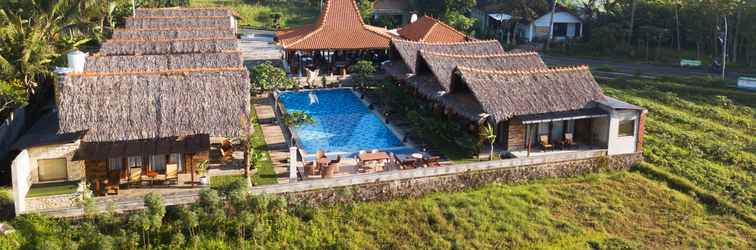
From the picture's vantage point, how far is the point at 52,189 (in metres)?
20.6

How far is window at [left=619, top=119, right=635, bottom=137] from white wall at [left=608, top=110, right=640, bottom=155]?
83 mm

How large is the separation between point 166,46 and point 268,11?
33613 millimetres

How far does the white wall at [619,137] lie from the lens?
25984 millimetres

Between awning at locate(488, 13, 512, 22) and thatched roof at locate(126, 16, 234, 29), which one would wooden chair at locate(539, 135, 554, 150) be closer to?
thatched roof at locate(126, 16, 234, 29)

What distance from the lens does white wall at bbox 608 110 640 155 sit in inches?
1023

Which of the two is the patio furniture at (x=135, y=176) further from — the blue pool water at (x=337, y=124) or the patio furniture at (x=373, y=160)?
the patio furniture at (x=373, y=160)

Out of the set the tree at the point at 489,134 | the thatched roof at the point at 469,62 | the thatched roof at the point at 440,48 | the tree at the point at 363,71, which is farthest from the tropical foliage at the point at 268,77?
the tree at the point at 489,134

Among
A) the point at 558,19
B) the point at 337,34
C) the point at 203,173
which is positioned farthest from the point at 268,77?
the point at 558,19

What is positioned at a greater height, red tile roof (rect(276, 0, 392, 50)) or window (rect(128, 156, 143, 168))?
red tile roof (rect(276, 0, 392, 50))

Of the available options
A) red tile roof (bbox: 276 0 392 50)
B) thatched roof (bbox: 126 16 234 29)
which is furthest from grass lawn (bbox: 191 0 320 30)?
red tile roof (bbox: 276 0 392 50)

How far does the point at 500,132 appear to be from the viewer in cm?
2664

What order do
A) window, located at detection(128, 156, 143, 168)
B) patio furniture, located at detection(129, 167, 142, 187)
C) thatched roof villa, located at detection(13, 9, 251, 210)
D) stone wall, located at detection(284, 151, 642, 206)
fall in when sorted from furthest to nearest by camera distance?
stone wall, located at detection(284, 151, 642, 206) → window, located at detection(128, 156, 143, 168) → patio furniture, located at detection(129, 167, 142, 187) → thatched roof villa, located at detection(13, 9, 251, 210)

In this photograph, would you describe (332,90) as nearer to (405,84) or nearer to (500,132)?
(405,84)

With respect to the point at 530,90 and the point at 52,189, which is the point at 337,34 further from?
the point at 52,189
